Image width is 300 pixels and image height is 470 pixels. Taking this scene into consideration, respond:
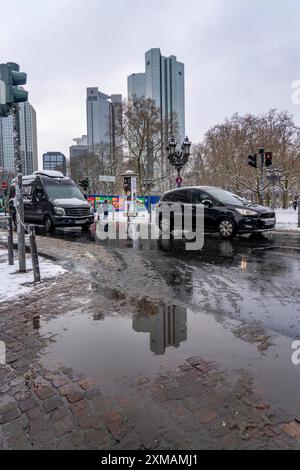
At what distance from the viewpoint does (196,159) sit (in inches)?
2436

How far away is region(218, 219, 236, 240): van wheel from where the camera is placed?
11.7 meters

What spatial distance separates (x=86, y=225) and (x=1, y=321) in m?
11.6

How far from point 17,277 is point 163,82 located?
6571cm

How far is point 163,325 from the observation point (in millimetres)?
4160

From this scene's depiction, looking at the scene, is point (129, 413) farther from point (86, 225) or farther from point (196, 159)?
point (196, 159)

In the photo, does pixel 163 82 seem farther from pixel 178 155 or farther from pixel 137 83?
pixel 178 155

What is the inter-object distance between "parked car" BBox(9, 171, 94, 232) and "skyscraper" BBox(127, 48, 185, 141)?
47524mm

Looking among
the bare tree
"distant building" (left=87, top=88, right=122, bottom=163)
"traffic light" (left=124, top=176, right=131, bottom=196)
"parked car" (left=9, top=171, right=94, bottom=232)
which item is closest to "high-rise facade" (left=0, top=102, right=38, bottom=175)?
"parked car" (left=9, top=171, right=94, bottom=232)

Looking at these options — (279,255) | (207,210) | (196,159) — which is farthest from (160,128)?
(279,255)

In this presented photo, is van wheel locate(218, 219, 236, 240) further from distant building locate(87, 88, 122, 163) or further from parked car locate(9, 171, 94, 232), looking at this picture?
distant building locate(87, 88, 122, 163)

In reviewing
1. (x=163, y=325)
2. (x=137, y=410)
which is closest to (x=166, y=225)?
(x=163, y=325)

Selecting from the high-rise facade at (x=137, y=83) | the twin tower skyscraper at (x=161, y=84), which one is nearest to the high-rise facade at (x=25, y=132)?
the twin tower skyscraper at (x=161, y=84)

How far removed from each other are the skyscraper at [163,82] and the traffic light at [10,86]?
56.4 m

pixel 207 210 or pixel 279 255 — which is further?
pixel 207 210
